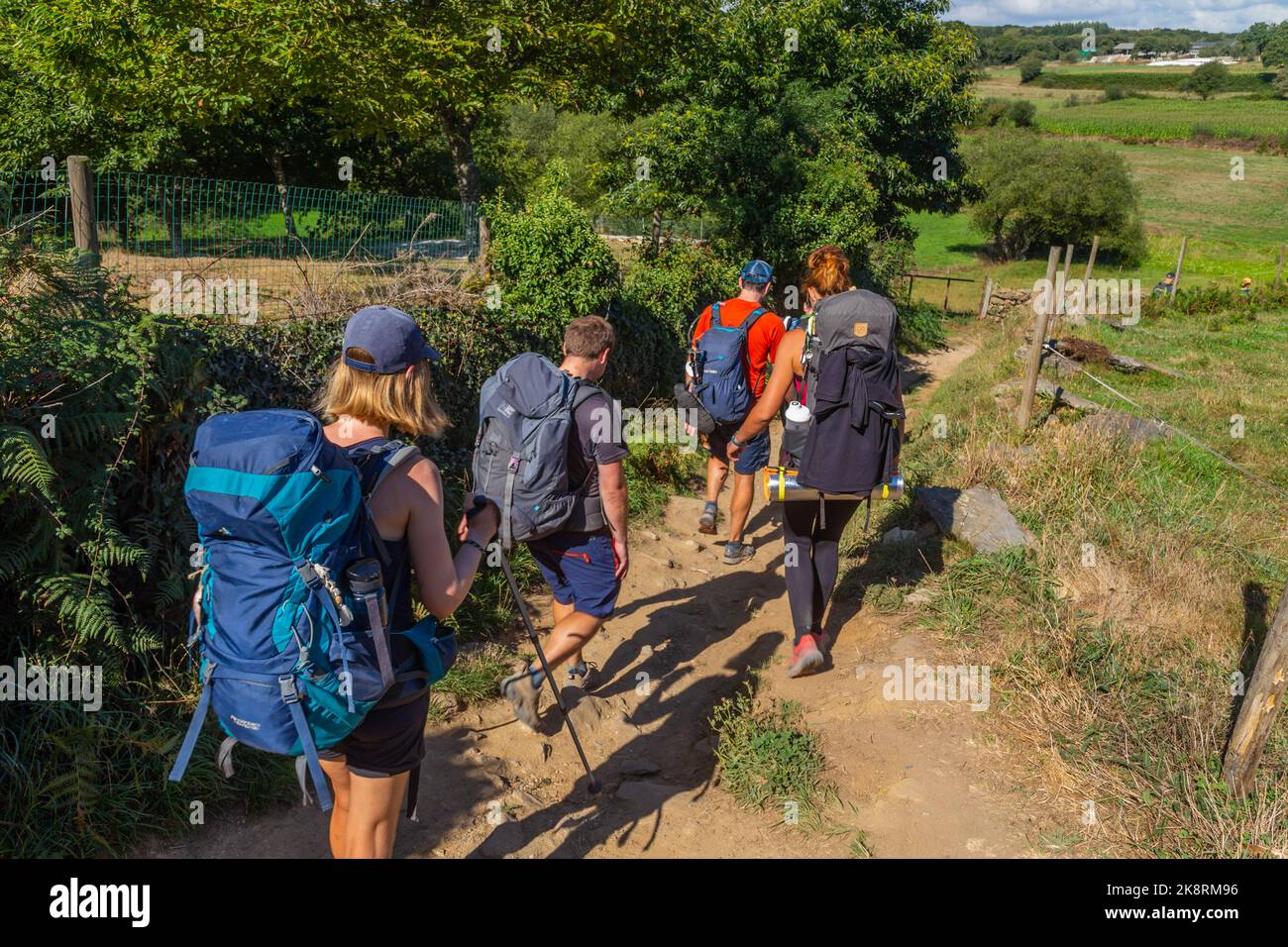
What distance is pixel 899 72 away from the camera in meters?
19.1

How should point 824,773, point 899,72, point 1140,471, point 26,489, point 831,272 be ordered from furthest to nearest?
point 899,72 < point 1140,471 < point 831,272 < point 824,773 < point 26,489

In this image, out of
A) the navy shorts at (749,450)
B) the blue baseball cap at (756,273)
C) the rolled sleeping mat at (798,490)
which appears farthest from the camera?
the navy shorts at (749,450)

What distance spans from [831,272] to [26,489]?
12.3ft

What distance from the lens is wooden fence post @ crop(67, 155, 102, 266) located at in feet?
15.6

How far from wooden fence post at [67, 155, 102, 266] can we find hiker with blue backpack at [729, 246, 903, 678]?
3639 millimetres

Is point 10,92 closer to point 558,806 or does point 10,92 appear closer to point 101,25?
point 101,25

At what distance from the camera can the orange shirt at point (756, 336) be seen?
20.9ft

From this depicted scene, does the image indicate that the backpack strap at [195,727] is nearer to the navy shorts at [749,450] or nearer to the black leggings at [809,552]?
the black leggings at [809,552]

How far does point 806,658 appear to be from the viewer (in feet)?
16.2

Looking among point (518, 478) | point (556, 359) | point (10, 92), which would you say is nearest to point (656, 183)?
point (556, 359)

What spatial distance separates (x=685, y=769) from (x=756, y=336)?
10.0 ft

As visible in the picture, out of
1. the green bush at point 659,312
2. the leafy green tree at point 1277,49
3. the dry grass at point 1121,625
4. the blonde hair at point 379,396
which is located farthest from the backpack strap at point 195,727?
the leafy green tree at point 1277,49

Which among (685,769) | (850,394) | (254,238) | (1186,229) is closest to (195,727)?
(685,769)

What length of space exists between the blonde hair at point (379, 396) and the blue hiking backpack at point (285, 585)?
0.81 ft
